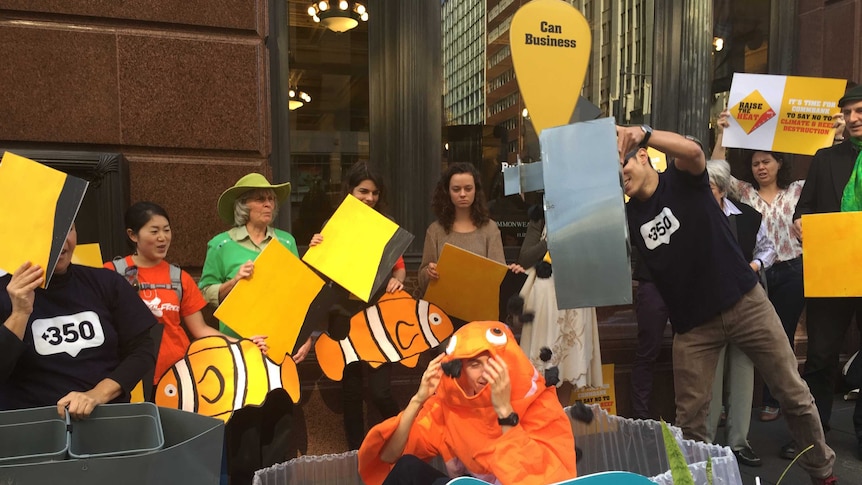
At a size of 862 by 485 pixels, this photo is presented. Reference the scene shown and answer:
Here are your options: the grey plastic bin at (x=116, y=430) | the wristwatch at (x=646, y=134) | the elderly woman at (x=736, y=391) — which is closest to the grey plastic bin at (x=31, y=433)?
the grey plastic bin at (x=116, y=430)

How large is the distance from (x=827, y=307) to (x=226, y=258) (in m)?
A: 3.57

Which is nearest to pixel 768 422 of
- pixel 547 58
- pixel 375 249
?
pixel 375 249

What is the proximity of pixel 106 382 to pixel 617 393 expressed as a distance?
3.48 m

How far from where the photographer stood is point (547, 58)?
6.25ft

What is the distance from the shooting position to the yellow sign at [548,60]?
1.89m

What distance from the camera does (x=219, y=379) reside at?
285 cm

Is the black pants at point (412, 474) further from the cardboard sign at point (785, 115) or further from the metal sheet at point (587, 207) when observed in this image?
the cardboard sign at point (785, 115)

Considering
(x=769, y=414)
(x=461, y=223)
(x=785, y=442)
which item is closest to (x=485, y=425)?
(x=461, y=223)

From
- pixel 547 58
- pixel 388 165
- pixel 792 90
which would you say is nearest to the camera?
pixel 547 58

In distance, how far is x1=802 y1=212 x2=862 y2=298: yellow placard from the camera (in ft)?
11.2

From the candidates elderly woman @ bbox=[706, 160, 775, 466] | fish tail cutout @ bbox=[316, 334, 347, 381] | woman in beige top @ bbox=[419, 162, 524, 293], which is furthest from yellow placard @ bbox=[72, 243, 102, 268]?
elderly woman @ bbox=[706, 160, 775, 466]

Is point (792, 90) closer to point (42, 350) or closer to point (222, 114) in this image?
point (222, 114)

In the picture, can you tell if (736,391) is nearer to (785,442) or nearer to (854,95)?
(785,442)

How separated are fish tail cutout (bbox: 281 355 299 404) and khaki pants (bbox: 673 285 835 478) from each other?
6.00 feet
